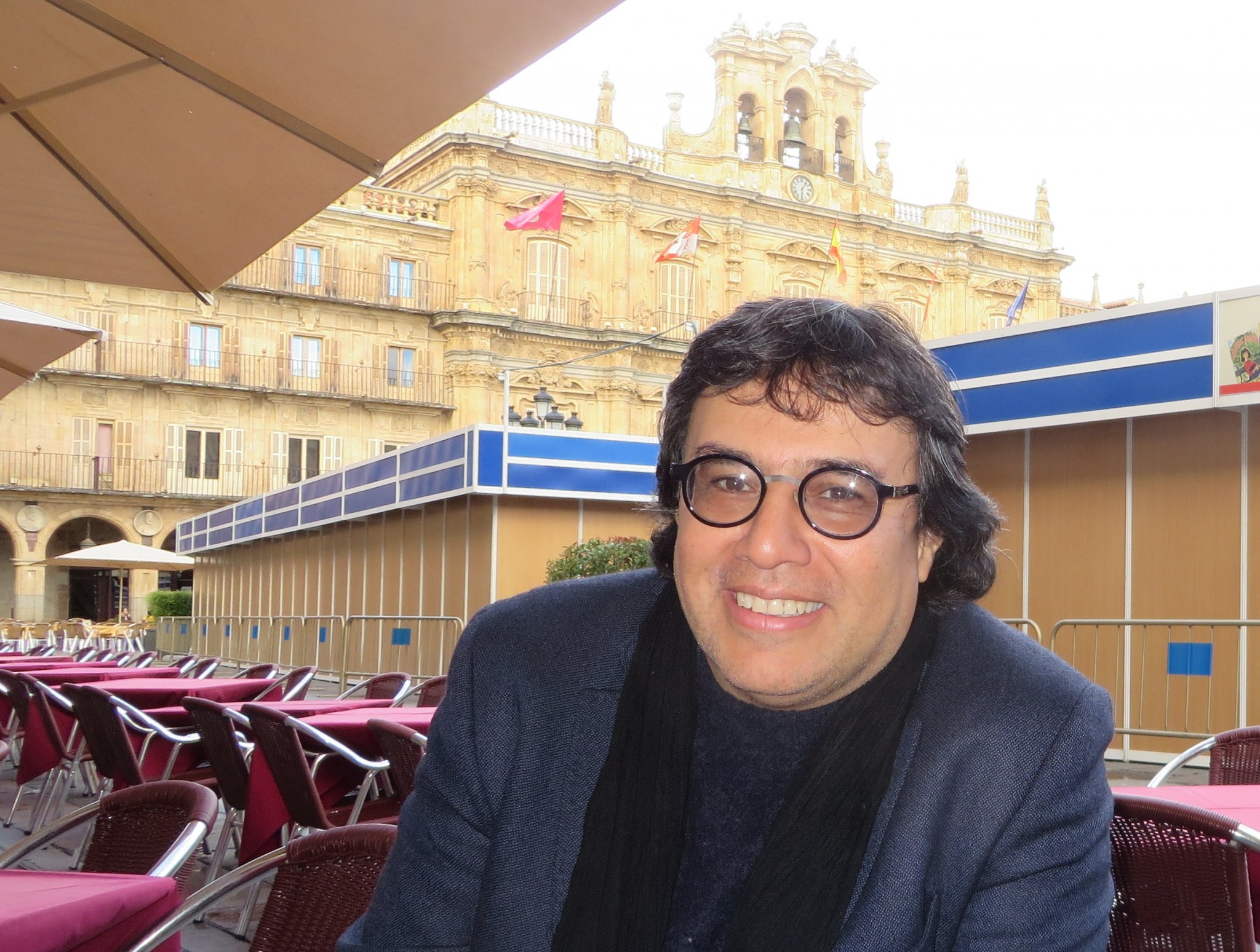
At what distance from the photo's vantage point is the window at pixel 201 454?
35.8m

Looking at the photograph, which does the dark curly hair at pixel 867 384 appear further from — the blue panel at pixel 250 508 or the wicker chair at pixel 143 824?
the blue panel at pixel 250 508

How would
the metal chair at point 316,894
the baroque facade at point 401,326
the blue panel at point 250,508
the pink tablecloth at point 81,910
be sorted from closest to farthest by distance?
the pink tablecloth at point 81,910 < the metal chair at point 316,894 < the blue panel at point 250,508 < the baroque facade at point 401,326

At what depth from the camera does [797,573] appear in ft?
5.24

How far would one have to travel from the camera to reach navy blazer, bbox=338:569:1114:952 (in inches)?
58.7

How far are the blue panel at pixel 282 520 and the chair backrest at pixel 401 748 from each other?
1917 centimetres

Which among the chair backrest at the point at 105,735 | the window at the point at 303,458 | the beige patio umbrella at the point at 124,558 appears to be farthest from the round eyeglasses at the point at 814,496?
the window at the point at 303,458

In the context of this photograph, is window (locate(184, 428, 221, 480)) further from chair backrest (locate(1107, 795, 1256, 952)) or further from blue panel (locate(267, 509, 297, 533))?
chair backrest (locate(1107, 795, 1256, 952))

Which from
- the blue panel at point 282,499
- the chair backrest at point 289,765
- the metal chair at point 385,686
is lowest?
the metal chair at point 385,686

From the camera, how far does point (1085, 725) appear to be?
61.0 inches

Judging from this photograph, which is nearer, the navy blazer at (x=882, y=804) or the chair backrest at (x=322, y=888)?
the navy blazer at (x=882, y=804)

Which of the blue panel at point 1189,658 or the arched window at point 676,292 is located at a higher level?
the arched window at point 676,292

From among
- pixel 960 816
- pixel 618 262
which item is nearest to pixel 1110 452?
pixel 960 816

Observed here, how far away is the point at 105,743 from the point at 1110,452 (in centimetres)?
717

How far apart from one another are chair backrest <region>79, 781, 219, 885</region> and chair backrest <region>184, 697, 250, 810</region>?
6.66ft
